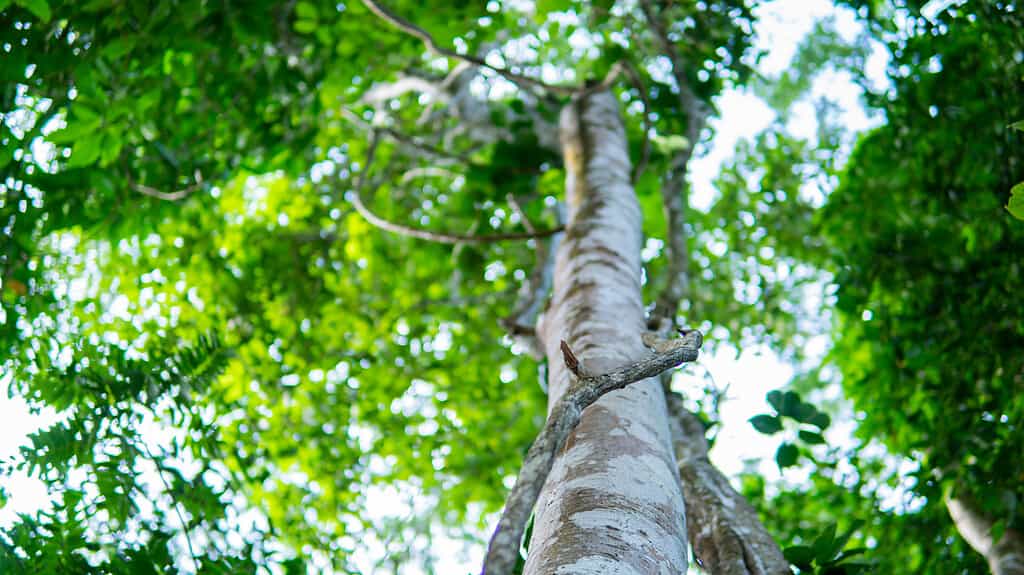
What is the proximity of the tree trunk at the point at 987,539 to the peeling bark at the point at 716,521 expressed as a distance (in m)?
1.44

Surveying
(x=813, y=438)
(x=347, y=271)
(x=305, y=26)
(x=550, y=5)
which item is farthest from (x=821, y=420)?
(x=347, y=271)

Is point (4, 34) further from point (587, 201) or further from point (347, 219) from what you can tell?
point (347, 219)

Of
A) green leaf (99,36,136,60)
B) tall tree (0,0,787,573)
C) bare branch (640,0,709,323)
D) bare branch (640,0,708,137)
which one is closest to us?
tall tree (0,0,787,573)

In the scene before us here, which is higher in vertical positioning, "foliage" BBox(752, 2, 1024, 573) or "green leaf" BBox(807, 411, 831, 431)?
"foliage" BBox(752, 2, 1024, 573)

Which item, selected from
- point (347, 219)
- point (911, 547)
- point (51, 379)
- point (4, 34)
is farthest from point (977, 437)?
point (347, 219)

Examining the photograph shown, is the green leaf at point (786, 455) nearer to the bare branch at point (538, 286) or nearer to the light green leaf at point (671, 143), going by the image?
the bare branch at point (538, 286)

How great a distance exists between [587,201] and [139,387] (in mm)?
1731

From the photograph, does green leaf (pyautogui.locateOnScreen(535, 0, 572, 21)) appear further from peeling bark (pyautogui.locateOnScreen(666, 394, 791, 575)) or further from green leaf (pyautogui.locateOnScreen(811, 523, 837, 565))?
green leaf (pyautogui.locateOnScreen(811, 523, 837, 565))

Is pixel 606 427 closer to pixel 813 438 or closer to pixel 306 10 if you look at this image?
pixel 813 438

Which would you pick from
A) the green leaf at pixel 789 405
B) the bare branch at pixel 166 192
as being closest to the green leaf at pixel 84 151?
the bare branch at pixel 166 192

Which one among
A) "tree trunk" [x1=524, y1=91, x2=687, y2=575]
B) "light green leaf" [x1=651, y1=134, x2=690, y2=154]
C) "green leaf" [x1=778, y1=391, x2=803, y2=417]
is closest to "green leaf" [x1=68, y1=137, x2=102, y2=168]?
"tree trunk" [x1=524, y1=91, x2=687, y2=575]

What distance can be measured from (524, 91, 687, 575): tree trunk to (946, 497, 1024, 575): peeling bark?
6.56 feet

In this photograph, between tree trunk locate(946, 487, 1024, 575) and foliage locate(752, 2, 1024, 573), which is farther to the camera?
foliage locate(752, 2, 1024, 573)

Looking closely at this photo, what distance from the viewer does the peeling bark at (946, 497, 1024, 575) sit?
132 inches
